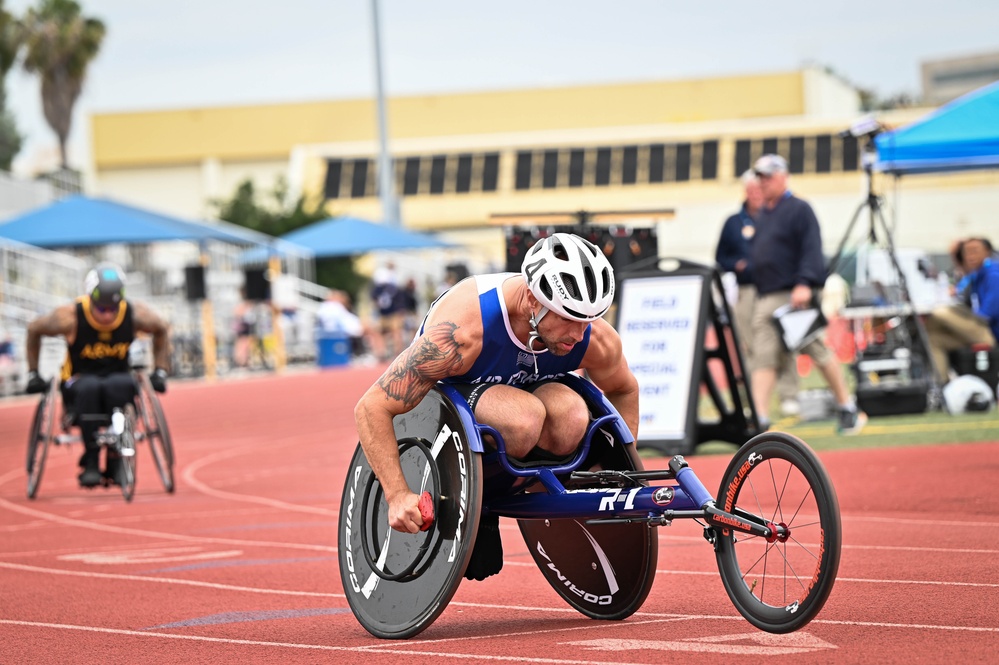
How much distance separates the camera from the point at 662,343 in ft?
43.4

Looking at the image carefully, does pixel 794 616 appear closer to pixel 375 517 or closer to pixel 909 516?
pixel 375 517

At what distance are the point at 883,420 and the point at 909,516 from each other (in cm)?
605

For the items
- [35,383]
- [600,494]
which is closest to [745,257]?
[35,383]

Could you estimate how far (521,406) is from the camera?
634cm

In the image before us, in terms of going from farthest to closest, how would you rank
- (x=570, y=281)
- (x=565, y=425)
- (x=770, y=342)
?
(x=770, y=342)
(x=565, y=425)
(x=570, y=281)

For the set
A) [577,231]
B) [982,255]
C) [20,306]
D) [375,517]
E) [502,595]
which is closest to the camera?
[375,517]

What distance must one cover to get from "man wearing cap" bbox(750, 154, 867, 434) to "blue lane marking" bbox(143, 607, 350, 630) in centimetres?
696

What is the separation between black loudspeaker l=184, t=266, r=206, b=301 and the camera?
105 feet

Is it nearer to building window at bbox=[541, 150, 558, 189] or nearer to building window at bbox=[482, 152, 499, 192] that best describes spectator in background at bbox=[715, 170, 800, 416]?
building window at bbox=[541, 150, 558, 189]

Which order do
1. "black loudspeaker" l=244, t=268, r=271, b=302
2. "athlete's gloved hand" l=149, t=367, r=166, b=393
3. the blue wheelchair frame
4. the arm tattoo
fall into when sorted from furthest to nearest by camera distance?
1. "black loudspeaker" l=244, t=268, r=271, b=302
2. "athlete's gloved hand" l=149, t=367, r=166, b=393
3. the arm tattoo
4. the blue wheelchair frame

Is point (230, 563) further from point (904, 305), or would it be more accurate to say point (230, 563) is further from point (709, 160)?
point (709, 160)

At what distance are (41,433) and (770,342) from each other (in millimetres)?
5832

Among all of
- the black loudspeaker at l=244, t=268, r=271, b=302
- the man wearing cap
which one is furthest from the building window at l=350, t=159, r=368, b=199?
the man wearing cap

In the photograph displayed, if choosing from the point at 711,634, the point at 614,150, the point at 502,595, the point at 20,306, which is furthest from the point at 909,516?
the point at 614,150
